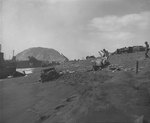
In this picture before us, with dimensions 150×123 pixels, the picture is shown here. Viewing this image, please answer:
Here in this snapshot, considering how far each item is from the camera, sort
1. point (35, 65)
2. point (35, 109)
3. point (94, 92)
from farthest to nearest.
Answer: point (35, 65) < point (35, 109) < point (94, 92)

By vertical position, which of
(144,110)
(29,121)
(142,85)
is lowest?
(29,121)

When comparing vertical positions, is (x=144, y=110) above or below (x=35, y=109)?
above

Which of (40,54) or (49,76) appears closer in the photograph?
(49,76)

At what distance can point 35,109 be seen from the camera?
41.0ft

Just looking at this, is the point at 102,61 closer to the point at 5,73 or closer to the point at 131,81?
the point at 131,81

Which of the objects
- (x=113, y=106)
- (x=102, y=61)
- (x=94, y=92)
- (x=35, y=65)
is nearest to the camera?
(x=113, y=106)

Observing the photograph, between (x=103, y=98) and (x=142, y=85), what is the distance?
237 cm

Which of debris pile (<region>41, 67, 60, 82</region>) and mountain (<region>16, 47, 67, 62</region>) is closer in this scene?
debris pile (<region>41, 67, 60, 82</region>)

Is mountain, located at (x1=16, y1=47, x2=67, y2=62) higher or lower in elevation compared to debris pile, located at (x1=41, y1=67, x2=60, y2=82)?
higher

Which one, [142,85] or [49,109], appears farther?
[49,109]

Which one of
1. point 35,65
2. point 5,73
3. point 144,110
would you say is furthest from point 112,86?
point 35,65

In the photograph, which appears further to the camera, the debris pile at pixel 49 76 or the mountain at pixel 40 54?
the mountain at pixel 40 54

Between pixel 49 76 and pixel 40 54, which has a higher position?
pixel 40 54

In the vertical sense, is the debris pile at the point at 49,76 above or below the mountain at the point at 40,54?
below
